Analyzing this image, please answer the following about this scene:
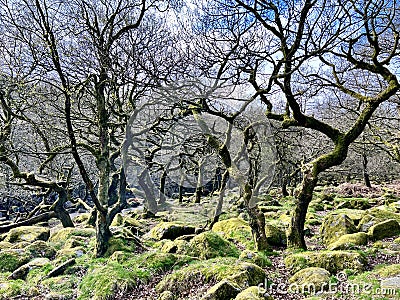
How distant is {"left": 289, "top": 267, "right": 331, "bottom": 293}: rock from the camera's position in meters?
4.85

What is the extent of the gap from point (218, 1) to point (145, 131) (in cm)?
425

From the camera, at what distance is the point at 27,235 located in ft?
34.4

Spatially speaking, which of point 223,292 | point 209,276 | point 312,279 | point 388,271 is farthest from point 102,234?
point 388,271

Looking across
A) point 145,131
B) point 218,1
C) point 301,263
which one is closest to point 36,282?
point 145,131

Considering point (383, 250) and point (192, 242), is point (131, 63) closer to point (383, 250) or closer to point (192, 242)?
point (192, 242)

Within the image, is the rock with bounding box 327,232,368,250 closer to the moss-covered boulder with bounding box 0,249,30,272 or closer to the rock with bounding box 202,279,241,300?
the rock with bounding box 202,279,241,300

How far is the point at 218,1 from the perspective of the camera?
6.21 meters

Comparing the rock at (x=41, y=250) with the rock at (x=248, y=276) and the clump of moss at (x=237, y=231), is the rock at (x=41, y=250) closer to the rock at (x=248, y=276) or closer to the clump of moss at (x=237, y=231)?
the clump of moss at (x=237, y=231)

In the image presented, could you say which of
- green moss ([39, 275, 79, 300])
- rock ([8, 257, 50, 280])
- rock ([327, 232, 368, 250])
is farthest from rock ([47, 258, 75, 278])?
rock ([327, 232, 368, 250])

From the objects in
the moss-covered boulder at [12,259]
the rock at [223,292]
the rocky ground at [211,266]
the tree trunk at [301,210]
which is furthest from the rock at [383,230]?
the moss-covered boulder at [12,259]

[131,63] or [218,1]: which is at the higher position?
[218,1]

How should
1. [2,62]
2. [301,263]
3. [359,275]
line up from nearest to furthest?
[359,275] < [301,263] < [2,62]

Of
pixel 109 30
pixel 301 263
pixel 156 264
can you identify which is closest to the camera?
pixel 301 263

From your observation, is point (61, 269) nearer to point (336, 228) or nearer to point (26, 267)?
point (26, 267)
